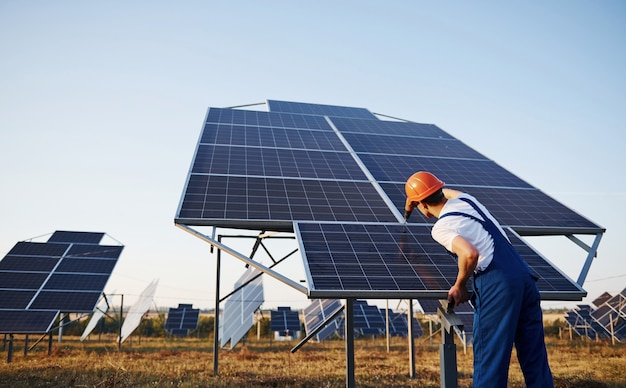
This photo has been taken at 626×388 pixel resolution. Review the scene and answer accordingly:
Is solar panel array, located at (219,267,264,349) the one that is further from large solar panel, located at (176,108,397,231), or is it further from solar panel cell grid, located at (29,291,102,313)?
large solar panel, located at (176,108,397,231)

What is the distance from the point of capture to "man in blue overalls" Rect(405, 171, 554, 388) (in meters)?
3.89

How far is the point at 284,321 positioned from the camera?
3434 cm

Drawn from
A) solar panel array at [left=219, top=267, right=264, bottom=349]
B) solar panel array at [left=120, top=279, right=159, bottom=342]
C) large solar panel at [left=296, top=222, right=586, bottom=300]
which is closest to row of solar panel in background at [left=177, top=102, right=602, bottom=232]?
large solar panel at [left=296, top=222, right=586, bottom=300]

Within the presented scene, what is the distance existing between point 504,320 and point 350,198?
5.06m

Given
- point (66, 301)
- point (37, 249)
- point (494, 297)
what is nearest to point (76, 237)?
point (37, 249)

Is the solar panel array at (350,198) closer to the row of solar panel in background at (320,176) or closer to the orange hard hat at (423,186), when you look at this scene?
the row of solar panel in background at (320,176)

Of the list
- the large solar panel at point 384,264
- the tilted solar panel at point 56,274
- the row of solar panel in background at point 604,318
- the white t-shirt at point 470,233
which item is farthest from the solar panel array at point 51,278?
the row of solar panel in background at point 604,318

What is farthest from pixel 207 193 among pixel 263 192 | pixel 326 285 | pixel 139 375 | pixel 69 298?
pixel 69 298

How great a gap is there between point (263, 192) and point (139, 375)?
306 inches

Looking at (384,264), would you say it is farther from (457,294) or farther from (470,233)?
(470,233)

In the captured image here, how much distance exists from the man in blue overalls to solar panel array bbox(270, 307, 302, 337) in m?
30.3

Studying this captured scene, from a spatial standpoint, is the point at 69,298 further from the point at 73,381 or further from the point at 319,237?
the point at 319,237

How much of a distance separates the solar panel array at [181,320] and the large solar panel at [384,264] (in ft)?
109

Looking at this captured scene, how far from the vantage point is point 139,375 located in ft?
42.6
